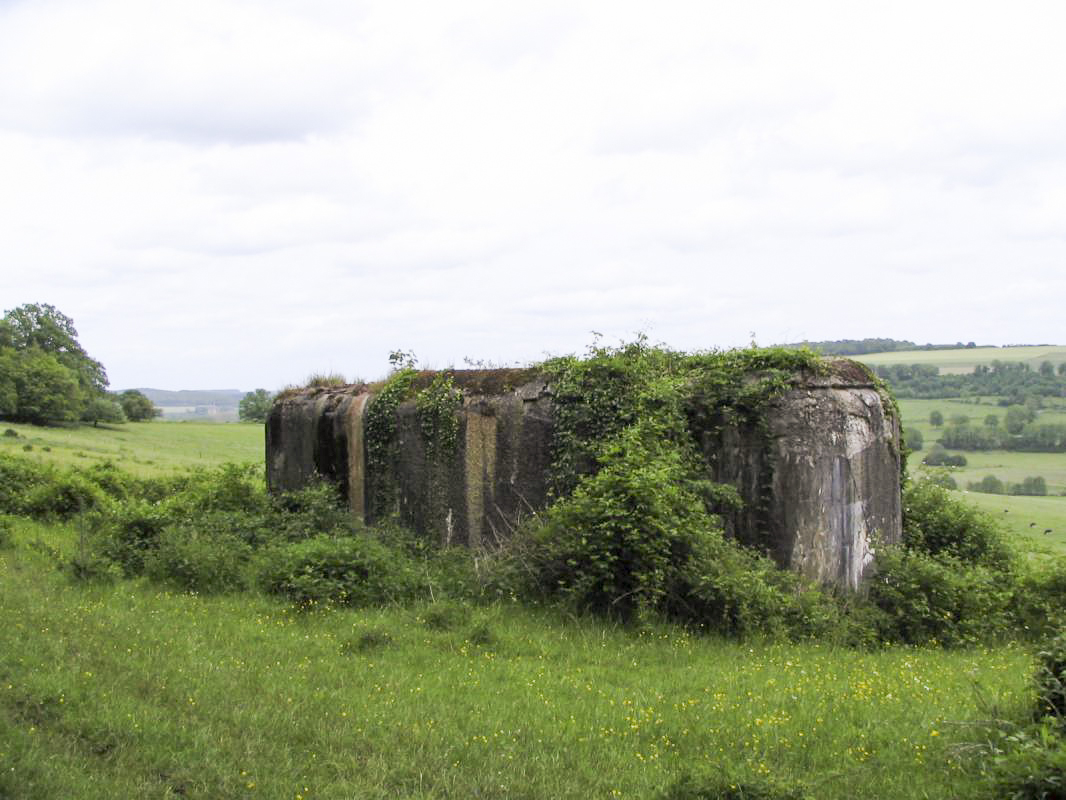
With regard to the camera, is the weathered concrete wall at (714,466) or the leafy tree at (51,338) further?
the leafy tree at (51,338)

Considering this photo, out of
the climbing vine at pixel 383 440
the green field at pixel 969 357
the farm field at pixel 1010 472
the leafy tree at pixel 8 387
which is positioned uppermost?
the green field at pixel 969 357

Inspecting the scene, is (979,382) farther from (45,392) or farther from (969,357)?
(45,392)

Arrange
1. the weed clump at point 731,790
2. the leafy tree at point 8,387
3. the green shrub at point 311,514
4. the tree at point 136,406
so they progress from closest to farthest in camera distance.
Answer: the weed clump at point 731,790, the green shrub at point 311,514, the leafy tree at point 8,387, the tree at point 136,406

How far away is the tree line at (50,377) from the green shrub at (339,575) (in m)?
46.5

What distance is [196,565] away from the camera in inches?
524

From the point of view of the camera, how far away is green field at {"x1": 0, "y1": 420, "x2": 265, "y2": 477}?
34.1 metres

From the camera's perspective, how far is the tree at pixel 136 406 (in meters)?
73.8

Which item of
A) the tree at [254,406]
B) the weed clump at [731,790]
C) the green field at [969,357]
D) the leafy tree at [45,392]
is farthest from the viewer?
the tree at [254,406]

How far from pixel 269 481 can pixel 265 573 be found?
626 cm

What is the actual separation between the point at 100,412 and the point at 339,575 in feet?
174

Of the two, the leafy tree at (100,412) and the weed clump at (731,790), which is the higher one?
the leafy tree at (100,412)

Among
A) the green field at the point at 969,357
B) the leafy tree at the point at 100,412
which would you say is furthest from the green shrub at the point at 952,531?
the leafy tree at the point at 100,412

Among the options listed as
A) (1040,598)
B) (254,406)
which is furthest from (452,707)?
(254,406)

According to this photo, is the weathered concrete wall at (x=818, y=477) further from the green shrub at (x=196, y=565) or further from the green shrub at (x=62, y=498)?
the green shrub at (x=62, y=498)
